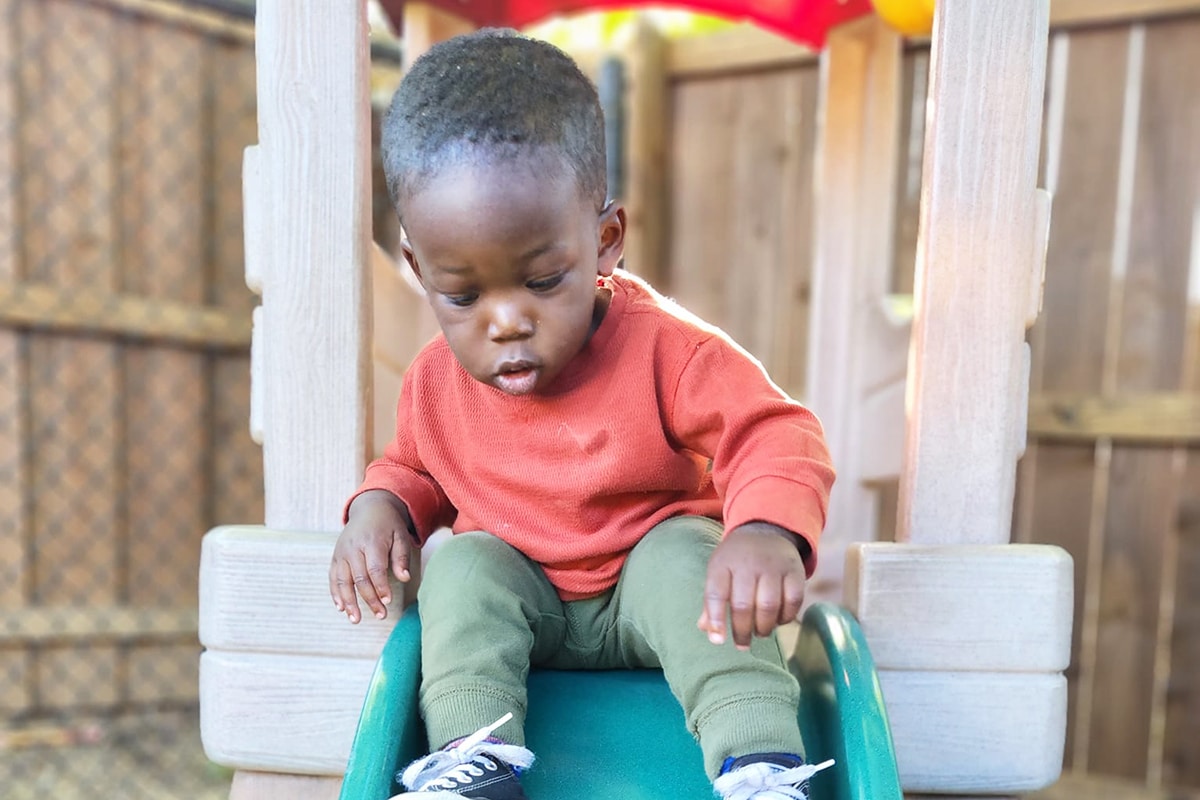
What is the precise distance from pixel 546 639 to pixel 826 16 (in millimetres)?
1396

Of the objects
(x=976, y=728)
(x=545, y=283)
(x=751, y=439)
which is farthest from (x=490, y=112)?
(x=976, y=728)

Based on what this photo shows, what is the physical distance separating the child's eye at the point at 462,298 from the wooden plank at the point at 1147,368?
6.77 feet

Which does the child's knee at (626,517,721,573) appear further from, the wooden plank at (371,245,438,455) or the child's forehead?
the wooden plank at (371,245,438,455)

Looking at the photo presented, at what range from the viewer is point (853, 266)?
1.93 meters

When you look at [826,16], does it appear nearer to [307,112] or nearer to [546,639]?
[307,112]

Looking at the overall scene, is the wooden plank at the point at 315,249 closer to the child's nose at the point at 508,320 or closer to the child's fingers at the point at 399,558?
the child's fingers at the point at 399,558

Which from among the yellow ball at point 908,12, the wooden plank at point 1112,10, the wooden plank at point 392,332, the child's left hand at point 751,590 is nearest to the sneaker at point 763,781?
the child's left hand at point 751,590

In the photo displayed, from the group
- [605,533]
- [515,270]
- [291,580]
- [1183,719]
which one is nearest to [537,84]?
[515,270]

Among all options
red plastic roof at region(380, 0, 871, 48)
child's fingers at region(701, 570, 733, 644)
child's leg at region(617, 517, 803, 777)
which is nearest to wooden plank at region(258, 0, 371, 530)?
child's leg at region(617, 517, 803, 777)

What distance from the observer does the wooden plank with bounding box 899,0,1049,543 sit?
3.24 feet

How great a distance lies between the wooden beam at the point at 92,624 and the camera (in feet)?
9.05

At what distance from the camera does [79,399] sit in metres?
2.80

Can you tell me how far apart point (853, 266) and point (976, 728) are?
3.63ft

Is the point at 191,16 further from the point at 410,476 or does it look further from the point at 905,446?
the point at 905,446
